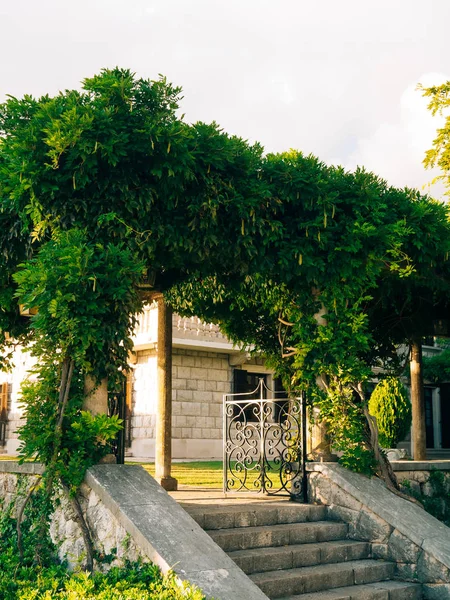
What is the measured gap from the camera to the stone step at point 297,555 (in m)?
6.25

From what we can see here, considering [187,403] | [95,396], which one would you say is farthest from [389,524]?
[187,403]

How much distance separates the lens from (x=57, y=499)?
247 inches

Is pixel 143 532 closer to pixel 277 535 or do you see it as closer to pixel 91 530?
pixel 91 530

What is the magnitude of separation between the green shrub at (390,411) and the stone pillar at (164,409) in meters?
5.92

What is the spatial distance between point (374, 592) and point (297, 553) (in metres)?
0.76

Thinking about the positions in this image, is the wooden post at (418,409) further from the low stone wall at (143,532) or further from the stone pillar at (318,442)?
the low stone wall at (143,532)

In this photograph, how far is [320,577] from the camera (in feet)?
20.7

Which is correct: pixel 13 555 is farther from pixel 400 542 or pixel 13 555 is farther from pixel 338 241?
pixel 338 241

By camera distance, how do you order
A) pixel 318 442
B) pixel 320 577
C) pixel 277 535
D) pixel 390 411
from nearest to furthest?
pixel 320 577 < pixel 277 535 < pixel 318 442 < pixel 390 411

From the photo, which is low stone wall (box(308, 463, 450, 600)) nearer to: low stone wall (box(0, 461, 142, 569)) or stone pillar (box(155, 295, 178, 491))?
stone pillar (box(155, 295, 178, 491))

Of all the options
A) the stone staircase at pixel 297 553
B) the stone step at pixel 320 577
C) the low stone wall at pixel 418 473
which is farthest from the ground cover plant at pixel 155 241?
the stone step at pixel 320 577

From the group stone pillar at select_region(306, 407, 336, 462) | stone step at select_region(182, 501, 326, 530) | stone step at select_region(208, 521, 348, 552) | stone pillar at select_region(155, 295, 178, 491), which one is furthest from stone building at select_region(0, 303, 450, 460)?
stone step at select_region(208, 521, 348, 552)

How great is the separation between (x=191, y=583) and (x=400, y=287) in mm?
5984

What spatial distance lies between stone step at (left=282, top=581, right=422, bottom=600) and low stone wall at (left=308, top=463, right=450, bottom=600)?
17 cm
